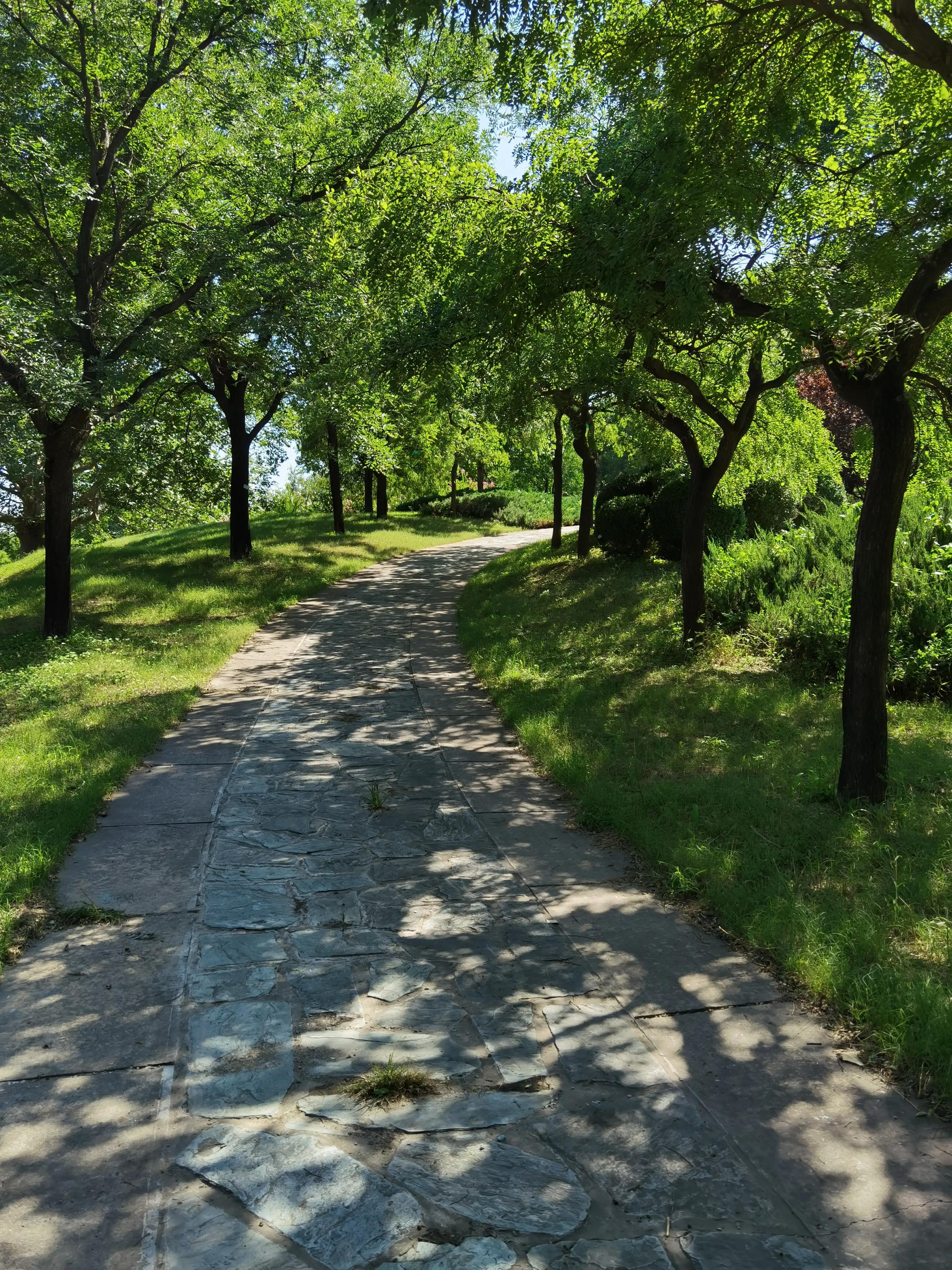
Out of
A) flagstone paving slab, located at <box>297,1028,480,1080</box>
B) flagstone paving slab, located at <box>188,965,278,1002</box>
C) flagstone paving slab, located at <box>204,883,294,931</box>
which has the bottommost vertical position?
flagstone paving slab, located at <box>297,1028,480,1080</box>

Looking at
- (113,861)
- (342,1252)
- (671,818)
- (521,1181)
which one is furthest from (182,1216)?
(671,818)

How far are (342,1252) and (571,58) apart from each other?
9884mm

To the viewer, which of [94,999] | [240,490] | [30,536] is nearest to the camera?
[94,999]

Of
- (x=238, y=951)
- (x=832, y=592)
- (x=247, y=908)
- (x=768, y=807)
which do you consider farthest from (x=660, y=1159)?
(x=832, y=592)

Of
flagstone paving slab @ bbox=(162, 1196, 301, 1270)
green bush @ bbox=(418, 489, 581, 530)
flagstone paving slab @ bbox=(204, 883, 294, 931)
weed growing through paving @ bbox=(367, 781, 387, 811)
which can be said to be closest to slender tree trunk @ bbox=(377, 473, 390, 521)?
green bush @ bbox=(418, 489, 581, 530)

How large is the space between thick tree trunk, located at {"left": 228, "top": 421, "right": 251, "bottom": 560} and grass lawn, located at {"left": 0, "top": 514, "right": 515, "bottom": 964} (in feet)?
1.59

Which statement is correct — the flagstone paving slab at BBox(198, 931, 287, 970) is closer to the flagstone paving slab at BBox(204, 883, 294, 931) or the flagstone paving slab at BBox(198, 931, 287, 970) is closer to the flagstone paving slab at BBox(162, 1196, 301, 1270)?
the flagstone paving slab at BBox(204, 883, 294, 931)

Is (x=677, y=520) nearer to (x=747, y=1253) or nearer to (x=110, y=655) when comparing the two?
(x=110, y=655)

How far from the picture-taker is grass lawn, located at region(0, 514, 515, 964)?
6.07 meters

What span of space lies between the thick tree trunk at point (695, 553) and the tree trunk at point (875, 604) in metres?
4.92

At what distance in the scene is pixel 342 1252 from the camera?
8.93ft

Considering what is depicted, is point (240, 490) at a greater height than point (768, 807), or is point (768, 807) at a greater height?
point (240, 490)

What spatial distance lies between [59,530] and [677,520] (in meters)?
10.2

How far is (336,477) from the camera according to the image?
89.5 ft
